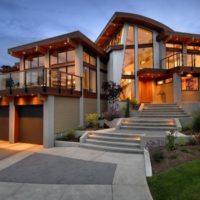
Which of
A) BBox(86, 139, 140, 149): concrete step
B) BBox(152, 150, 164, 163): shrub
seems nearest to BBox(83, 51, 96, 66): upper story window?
BBox(86, 139, 140, 149): concrete step

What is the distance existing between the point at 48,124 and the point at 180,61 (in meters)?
12.7

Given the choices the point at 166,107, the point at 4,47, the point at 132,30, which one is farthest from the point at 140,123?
the point at 4,47

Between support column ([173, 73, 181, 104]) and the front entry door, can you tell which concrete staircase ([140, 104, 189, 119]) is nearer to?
support column ([173, 73, 181, 104])

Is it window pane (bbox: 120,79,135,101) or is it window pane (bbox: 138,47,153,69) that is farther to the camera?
window pane (bbox: 138,47,153,69)

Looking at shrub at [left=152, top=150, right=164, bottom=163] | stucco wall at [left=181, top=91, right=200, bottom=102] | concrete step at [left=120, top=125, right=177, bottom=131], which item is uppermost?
stucco wall at [left=181, top=91, right=200, bottom=102]

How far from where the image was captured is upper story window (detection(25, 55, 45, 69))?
1700 cm

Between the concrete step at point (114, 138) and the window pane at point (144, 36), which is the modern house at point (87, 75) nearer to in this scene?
the window pane at point (144, 36)

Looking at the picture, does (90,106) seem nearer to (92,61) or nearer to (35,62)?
(92,61)

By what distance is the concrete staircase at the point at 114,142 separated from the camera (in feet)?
30.7

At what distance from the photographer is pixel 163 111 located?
14.6 meters

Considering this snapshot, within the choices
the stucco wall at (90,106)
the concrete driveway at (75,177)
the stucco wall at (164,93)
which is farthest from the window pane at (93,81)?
the concrete driveway at (75,177)

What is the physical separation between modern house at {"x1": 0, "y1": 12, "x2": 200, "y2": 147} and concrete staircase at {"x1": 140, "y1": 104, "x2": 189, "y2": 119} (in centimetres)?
82

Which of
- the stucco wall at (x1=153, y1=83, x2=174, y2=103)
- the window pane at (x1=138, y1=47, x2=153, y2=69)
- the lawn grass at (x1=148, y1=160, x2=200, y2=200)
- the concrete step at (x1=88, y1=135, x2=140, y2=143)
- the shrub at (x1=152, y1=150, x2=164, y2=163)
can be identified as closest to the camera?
the lawn grass at (x1=148, y1=160, x2=200, y2=200)

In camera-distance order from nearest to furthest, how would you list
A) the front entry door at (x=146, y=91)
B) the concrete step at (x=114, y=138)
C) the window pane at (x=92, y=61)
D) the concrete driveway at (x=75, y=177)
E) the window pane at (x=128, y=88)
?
the concrete driveway at (x=75, y=177) < the concrete step at (x=114, y=138) < the window pane at (x=92, y=61) < the window pane at (x=128, y=88) < the front entry door at (x=146, y=91)
